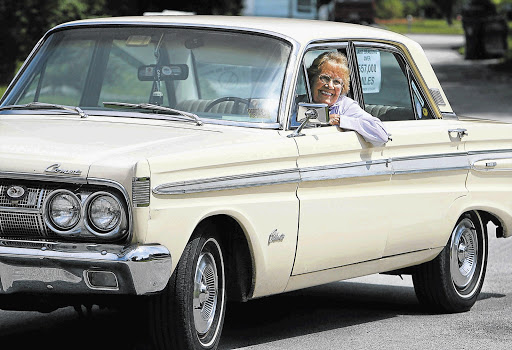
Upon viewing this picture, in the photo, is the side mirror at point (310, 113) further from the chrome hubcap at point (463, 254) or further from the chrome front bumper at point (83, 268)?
the chrome hubcap at point (463, 254)

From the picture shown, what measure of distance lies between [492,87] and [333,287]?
75.9ft

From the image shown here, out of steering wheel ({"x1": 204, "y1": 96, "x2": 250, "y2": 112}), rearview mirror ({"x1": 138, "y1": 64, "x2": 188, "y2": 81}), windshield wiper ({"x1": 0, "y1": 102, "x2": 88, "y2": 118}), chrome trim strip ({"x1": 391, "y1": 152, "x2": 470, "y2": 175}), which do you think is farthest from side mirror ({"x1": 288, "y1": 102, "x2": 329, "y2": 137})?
windshield wiper ({"x1": 0, "y1": 102, "x2": 88, "y2": 118})

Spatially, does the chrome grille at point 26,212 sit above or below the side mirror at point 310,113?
below

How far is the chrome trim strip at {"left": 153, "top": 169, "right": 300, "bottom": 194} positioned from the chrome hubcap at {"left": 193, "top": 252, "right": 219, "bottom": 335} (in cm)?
36

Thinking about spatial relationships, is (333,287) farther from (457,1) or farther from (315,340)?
(457,1)

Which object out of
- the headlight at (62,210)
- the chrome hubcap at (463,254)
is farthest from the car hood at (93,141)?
the chrome hubcap at (463,254)

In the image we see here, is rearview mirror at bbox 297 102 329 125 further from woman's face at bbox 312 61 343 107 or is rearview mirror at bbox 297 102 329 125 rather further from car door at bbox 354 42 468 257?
car door at bbox 354 42 468 257

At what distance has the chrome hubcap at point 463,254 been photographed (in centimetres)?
842

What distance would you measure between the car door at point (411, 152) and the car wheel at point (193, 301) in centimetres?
143

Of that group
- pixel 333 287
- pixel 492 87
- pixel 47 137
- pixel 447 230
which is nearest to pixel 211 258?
pixel 47 137

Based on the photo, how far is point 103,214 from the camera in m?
5.89

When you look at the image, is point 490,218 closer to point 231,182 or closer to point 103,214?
point 231,182

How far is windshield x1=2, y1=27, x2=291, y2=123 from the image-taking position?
7.04 metres

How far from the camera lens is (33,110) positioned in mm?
7230
